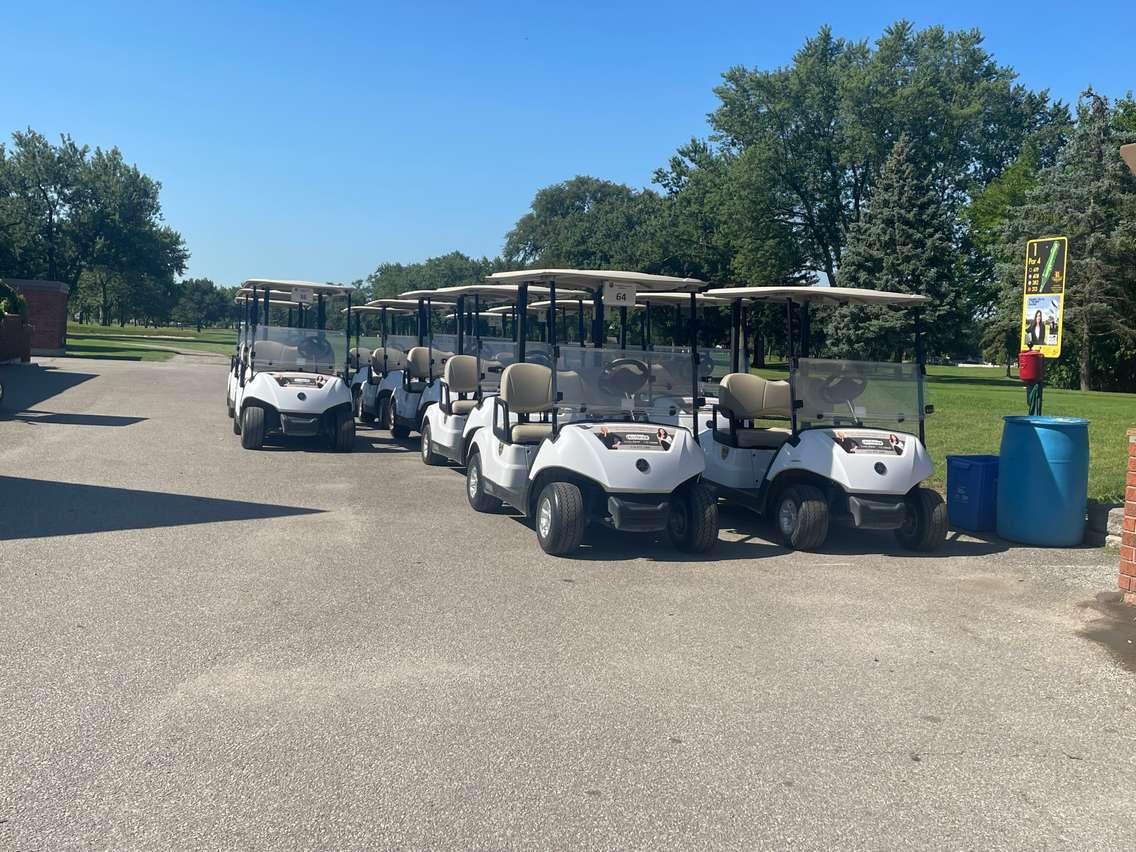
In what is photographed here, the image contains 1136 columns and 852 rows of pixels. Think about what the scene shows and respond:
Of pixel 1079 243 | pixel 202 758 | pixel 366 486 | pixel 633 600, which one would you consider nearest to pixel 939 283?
pixel 1079 243

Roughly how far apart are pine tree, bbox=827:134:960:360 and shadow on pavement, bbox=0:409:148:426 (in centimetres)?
2600

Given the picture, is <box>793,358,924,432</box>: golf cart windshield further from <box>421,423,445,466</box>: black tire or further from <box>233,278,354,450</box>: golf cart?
<box>233,278,354,450</box>: golf cart

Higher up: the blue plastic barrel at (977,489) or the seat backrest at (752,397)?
the seat backrest at (752,397)

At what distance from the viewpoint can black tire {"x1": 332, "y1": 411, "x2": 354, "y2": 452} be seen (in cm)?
1243

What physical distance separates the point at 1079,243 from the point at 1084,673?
114ft

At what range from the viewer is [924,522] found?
24.9 ft

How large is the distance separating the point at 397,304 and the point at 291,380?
387cm

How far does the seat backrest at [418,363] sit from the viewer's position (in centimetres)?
1397

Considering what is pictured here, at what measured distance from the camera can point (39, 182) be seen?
55.8m

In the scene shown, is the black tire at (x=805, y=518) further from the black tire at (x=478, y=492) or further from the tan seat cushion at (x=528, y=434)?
the black tire at (x=478, y=492)

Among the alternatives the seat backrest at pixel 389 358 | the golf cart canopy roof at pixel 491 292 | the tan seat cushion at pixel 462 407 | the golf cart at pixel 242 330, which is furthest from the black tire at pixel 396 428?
the tan seat cushion at pixel 462 407

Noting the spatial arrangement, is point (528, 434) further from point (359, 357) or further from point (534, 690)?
point (359, 357)

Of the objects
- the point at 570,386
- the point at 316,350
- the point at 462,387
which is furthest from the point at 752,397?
the point at 316,350

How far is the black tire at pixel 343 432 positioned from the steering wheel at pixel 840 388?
632 centimetres
